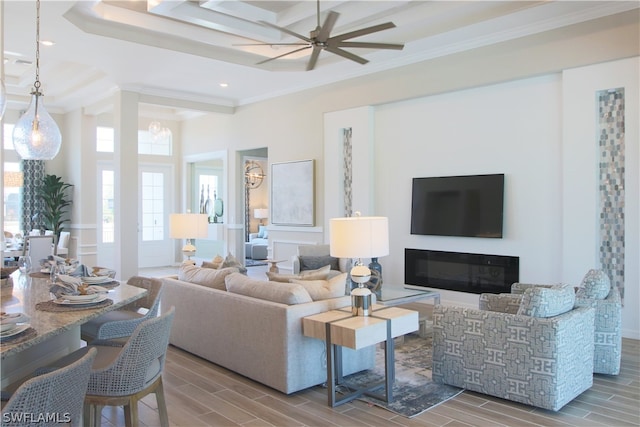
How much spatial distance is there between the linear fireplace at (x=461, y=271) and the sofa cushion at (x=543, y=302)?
235 centimetres

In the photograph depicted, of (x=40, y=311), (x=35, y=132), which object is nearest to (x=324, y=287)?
(x=40, y=311)

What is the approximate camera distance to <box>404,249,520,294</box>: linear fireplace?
5.80 m

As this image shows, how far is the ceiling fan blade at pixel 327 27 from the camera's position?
13.3 feet

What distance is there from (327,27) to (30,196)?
26.0 feet

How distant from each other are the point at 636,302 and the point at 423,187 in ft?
8.96

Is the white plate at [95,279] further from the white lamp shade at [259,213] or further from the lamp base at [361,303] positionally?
the white lamp shade at [259,213]

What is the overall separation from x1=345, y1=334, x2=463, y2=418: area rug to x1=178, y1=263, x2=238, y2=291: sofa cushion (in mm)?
1397

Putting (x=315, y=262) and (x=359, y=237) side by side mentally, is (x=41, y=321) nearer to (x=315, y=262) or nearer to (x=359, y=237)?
(x=359, y=237)

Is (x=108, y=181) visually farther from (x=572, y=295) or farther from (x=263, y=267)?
(x=572, y=295)

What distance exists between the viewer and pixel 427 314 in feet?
19.2

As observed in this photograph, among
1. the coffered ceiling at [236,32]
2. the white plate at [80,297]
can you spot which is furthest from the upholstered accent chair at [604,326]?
the white plate at [80,297]

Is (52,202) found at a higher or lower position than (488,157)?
lower

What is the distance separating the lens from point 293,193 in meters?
8.34

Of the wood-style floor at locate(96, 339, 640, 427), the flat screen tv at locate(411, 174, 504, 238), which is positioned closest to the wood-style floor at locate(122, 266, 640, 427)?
the wood-style floor at locate(96, 339, 640, 427)
